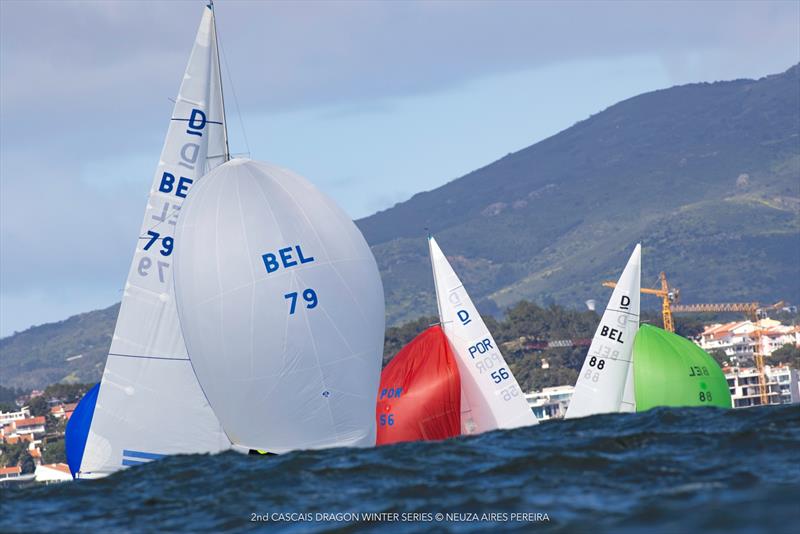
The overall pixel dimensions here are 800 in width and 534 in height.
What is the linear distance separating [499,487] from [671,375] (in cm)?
Result: 2203

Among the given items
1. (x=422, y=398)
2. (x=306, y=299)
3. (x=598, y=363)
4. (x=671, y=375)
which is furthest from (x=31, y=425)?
(x=306, y=299)

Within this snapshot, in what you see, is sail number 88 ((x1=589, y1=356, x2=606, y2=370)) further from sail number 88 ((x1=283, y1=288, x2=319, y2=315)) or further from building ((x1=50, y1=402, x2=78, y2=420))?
building ((x1=50, y1=402, x2=78, y2=420))

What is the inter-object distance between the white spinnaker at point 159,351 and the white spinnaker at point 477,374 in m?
8.18

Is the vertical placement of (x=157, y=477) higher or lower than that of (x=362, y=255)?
lower

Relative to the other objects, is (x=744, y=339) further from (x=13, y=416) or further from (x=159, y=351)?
(x=159, y=351)

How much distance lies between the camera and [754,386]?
5674 inches

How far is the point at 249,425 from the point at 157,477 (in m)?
3.59

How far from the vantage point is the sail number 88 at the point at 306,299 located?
2250 centimetres

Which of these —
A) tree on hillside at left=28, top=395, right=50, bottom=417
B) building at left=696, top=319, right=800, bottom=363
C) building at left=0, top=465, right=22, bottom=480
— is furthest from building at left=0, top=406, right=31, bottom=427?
building at left=696, top=319, right=800, bottom=363

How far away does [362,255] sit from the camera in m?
23.9

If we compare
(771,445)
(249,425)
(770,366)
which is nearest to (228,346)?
(249,425)

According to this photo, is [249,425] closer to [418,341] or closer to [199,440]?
[199,440]

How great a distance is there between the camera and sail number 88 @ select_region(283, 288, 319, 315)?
22.5m

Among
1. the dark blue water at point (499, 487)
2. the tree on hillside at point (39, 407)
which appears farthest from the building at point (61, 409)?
the dark blue water at point (499, 487)
